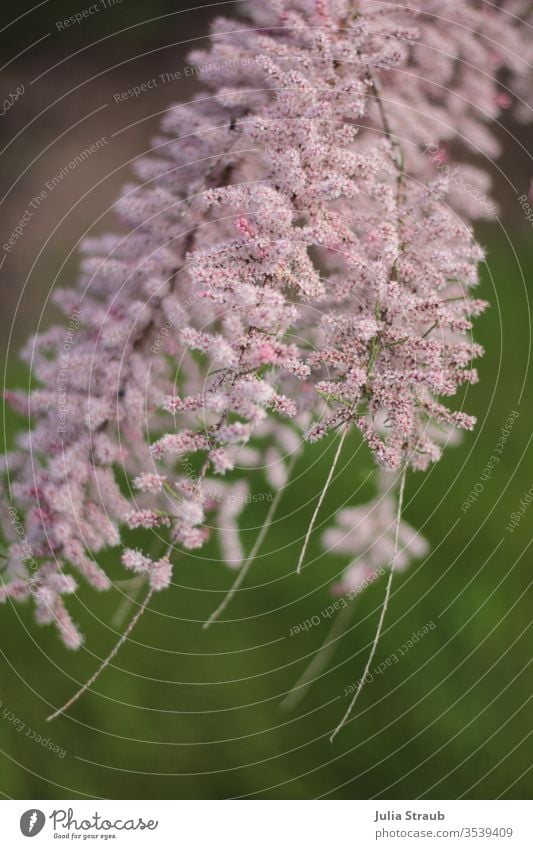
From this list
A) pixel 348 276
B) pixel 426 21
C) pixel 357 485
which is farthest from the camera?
pixel 357 485

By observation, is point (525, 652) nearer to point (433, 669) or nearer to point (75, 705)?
point (433, 669)

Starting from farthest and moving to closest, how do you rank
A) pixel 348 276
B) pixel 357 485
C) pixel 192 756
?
pixel 357 485
pixel 192 756
pixel 348 276

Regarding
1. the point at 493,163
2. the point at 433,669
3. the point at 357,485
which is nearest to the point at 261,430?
the point at 357,485

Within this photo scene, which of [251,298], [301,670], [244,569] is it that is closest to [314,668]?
[301,670]

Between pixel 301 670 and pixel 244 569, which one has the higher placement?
pixel 244 569
